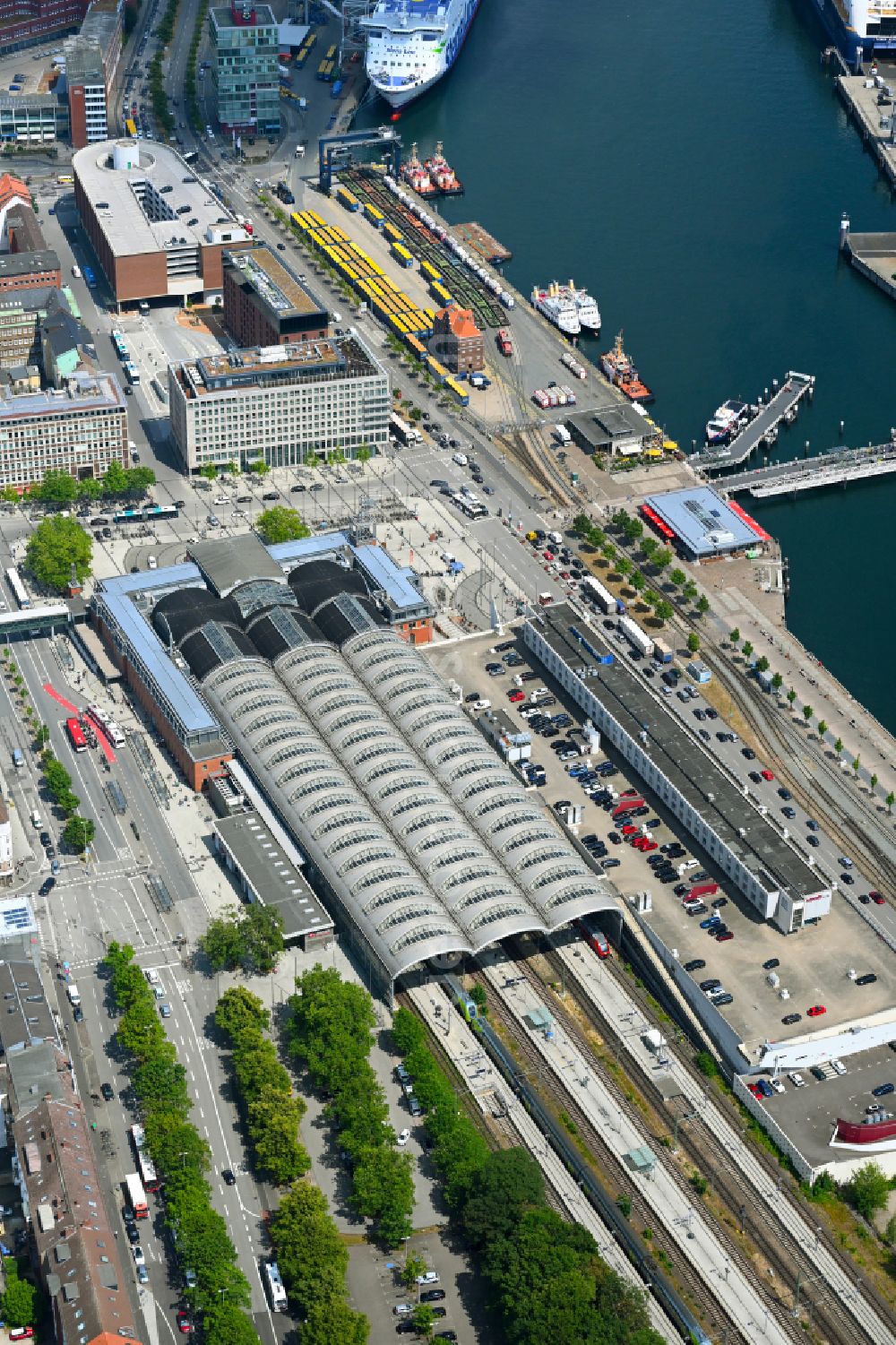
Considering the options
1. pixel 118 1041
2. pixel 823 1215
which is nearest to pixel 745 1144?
pixel 823 1215

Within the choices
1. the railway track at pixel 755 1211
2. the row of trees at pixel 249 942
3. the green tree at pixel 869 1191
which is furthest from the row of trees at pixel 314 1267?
the green tree at pixel 869 1191

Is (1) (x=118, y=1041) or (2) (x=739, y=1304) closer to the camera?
(2) (x=739, y=1304)

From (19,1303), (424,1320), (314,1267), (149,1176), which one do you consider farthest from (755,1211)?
(19,1303)

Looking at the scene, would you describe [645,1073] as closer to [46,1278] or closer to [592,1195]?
[592,1195]

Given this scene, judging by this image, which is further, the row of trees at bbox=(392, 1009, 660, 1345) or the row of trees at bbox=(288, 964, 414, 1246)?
the row of trees at bbox=(288, 964, 414, 1246)

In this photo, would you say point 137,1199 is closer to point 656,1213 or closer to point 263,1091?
point 263,1091

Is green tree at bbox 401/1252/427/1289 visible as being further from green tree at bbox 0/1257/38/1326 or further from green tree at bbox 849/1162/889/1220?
green tree at bbox 849/1162/889/1220

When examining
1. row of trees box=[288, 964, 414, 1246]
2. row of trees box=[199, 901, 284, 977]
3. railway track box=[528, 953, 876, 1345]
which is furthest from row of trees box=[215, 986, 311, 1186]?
railway track box=[528, 953, 876, 1345]
